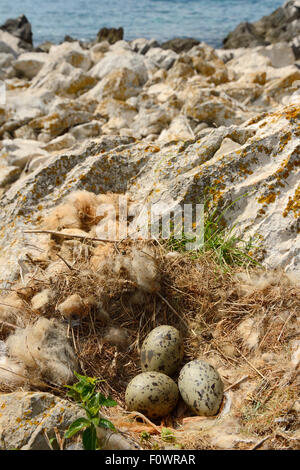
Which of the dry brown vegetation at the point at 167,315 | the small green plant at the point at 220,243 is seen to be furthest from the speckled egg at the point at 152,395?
the small green plant at the point at 220,243

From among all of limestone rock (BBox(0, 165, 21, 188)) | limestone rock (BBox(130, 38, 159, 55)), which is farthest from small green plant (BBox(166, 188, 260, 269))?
limestone rock (BBox(130, 38, 159, 55))

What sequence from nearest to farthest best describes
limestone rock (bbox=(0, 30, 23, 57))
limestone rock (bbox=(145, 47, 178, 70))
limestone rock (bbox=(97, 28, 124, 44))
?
1. limestone rock (bbox=(145, 47, 178, 70))
2. limestone rock (bbox=(0, 30, 23, 57))
3. limestone rock (bbox=(97, 28, 124, 44))

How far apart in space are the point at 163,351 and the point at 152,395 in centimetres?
32

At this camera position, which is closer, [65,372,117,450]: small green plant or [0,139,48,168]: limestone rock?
[65,372,117,450]: small green plant

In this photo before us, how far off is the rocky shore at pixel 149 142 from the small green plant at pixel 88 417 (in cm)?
11

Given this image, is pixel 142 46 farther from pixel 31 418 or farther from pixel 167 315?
pixel 31 418

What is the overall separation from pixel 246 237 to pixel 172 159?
45.2 inches

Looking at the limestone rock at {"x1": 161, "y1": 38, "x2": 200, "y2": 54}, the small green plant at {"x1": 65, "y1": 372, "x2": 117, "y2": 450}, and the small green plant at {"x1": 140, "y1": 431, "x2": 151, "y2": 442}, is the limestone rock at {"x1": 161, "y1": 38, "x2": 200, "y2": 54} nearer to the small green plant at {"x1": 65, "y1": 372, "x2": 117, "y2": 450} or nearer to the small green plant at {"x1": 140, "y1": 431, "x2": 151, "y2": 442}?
the small green plant at {"x1": 65, "y1": 372, "x2": 117, "y2": 450}

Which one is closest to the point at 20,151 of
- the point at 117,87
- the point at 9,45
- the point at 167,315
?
the point at 117,87

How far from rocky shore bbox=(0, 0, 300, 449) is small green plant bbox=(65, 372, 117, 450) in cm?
11

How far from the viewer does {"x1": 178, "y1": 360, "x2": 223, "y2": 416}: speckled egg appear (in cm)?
260

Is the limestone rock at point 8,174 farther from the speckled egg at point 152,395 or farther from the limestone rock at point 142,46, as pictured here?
the limestone rock at point 142,46

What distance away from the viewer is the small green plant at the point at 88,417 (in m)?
2.10
